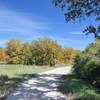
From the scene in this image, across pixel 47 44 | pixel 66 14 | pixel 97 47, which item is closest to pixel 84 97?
pixel 66 14

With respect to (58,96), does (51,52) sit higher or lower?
higher

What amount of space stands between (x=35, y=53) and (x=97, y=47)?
58458mm

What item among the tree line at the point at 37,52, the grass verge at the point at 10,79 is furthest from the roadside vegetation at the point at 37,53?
the grass verge at the point at 10,79

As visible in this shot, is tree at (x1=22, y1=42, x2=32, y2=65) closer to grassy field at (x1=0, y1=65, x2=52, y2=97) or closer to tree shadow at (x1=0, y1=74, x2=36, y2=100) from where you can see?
grassy field at (x1=0, y1=65, x2=52, y2=97)

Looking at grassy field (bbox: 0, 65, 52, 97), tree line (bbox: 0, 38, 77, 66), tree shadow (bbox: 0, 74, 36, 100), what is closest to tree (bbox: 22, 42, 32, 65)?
tree line (bbox: 0, 38, 77, 66)

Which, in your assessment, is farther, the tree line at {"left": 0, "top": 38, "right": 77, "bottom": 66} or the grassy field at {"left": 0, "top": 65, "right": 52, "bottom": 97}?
the tree line at {"left": 0, "top": 38, "right": 77, "bottom": 66}

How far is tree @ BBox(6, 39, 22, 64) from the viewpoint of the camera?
92125 millimetres

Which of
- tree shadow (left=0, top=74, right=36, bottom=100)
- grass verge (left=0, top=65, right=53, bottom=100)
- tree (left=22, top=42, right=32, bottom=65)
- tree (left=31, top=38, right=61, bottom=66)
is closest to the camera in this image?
tree shadow (left=0, top=74, right=36, bottom=100)

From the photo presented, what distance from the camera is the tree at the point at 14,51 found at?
9212 cm

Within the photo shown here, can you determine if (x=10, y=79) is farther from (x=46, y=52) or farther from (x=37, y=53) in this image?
(x=37, y=53)

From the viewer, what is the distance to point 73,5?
1276cm

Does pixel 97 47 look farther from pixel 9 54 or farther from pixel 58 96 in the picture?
pixel 9 54

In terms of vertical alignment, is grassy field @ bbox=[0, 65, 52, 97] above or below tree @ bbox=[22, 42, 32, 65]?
below

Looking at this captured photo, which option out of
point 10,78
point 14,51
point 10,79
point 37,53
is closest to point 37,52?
point 37,53
